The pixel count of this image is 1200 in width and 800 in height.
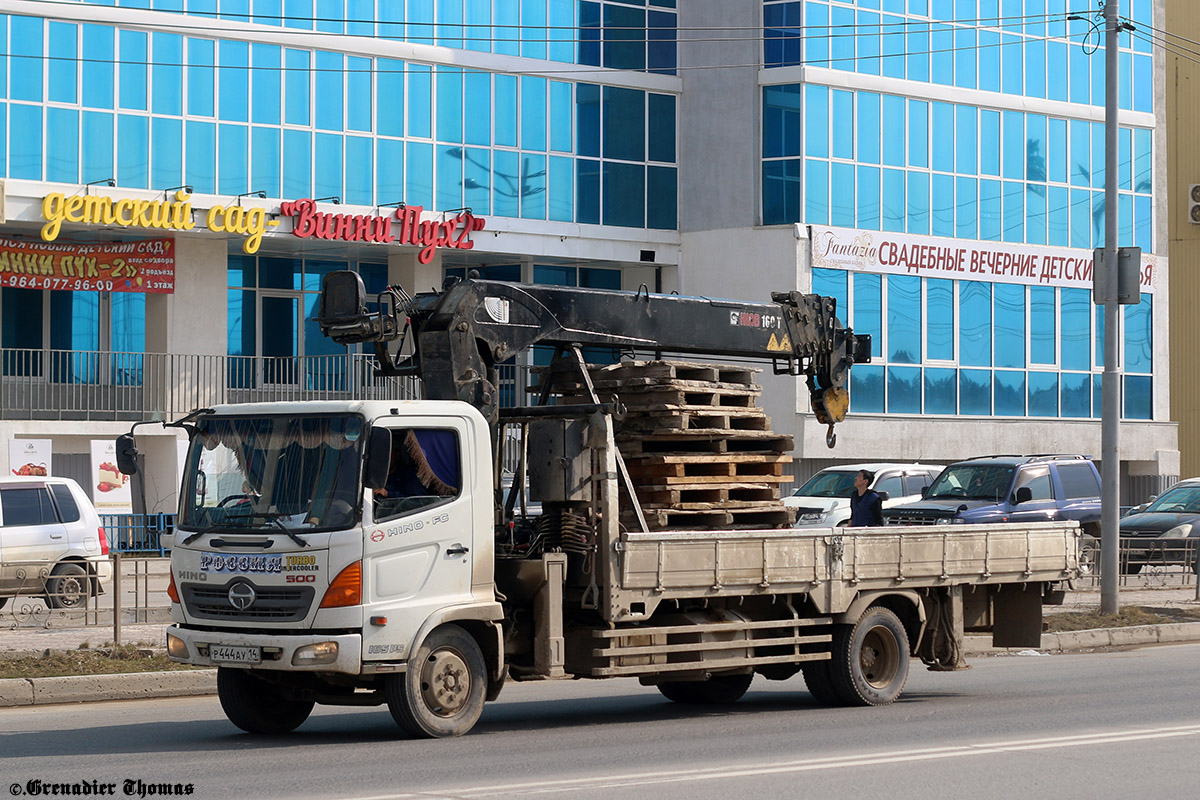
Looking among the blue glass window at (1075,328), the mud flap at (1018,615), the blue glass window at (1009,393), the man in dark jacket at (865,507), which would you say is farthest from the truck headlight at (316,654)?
the blue glass window at (1075,328)

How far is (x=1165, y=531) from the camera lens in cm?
2752

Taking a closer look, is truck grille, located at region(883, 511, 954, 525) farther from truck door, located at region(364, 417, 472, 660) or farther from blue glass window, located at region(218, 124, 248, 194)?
blue glass window, located at region(218, 124, 248, 194)

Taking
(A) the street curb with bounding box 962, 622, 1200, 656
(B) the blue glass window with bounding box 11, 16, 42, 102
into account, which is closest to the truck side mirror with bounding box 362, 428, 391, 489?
(A) the street curb with bounding box 962, 622, 1200, 656

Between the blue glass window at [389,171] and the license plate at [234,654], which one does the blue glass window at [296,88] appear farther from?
the license plate at [234,654]

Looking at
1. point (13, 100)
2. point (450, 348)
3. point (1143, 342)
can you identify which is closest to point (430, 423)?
point (450, 348)

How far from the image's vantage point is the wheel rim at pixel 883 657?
44.8 feet

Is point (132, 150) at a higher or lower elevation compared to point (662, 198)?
lower

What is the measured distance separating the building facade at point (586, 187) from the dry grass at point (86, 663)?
53.0 ft

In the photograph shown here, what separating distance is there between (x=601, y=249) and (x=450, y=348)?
25.6 metres

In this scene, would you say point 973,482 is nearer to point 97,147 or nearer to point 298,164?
point 298,164

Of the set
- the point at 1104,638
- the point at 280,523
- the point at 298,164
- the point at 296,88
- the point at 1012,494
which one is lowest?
the point at 1104,638

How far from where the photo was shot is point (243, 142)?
32.2 metres

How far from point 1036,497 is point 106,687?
16001 mm

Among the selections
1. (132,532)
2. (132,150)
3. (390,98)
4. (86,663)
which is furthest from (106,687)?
(390,98)
